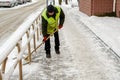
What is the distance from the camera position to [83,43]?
11.6 meters

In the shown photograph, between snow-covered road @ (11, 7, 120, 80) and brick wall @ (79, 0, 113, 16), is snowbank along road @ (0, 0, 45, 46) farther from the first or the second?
brick wall @ (79, 0, 113, 16)

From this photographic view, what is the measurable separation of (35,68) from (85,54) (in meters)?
2.12

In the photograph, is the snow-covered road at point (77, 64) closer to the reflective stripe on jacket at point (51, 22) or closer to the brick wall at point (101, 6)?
the reflective stripe on jacket at point (51, 22)

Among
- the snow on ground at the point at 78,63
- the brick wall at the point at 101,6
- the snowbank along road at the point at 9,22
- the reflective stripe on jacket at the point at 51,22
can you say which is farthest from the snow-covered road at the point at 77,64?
the brick wall at the point at 101,6

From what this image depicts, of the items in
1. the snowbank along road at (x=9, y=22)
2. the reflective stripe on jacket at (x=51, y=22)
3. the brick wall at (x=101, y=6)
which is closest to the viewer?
the reflective stripe on jacket at (x=51, y=22)

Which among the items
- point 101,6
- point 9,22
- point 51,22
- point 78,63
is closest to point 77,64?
point 78,63

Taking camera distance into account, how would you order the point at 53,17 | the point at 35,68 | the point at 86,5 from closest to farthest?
1. the point at 35,68
2. the point at 53,17
3. the point at 86,5

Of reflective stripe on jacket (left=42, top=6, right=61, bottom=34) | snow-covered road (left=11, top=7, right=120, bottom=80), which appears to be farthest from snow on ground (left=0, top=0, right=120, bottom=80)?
reflective stripe on jacket (left=42, top=6, right=61, bottom=34)

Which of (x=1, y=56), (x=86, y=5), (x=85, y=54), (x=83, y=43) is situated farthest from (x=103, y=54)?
(x=86, y=5)

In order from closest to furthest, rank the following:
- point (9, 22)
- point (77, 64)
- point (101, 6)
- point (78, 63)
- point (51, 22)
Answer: point (77, 64) → point (78, 63) → point (51, 22) → point (9, 22) → point (101, 6)

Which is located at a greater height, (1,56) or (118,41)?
(1,56)

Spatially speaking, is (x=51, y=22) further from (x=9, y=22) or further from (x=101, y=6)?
(x=101, y=6)

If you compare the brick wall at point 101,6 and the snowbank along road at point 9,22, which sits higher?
the brick wall at point 101,6

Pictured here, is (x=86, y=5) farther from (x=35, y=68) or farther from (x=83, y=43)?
(x=35, y=68)
